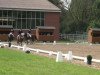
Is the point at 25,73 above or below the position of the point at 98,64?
above

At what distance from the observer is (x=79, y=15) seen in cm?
8750

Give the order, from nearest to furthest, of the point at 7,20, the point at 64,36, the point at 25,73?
the point at 25,73 < the point at 7,20 < the point at 64,36

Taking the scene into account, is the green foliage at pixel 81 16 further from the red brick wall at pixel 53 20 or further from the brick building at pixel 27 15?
the brick building at pixel 27 15

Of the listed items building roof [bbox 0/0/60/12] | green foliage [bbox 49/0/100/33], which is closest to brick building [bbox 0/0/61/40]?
building roof [bbox 0/0/60/12]

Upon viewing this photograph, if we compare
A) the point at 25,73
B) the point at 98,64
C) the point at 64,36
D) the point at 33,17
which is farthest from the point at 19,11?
the point at 25,73

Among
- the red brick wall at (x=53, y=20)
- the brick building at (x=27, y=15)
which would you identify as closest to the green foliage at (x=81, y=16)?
the red brick wall at (x=53, y=20)

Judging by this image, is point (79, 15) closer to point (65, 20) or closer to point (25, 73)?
point (65, 20)

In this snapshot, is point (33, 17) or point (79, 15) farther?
point (79, 15)

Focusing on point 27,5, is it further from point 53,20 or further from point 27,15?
point 53,20

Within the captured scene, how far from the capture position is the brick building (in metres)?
65.8

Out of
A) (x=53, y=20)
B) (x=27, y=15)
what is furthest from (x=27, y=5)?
(x=53, y=20)

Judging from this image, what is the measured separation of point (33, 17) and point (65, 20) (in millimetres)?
24468

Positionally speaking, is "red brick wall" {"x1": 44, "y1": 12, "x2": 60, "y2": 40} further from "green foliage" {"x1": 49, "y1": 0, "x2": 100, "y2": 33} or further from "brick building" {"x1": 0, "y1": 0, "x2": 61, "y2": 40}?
"green foliage" {"x1": 49, "y1": 0, "x2": 100, "y2": 33}

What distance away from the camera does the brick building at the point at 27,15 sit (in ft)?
216
